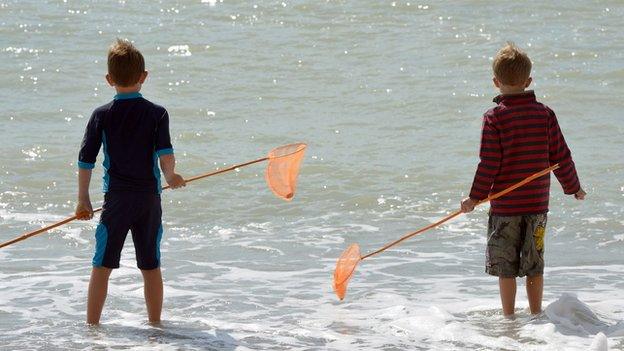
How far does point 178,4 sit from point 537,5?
18.0 ft

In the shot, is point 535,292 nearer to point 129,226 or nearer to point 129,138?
point 129,226

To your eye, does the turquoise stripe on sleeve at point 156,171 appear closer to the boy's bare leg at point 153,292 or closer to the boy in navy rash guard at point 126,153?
the boy in navy rash guard at point 126,153

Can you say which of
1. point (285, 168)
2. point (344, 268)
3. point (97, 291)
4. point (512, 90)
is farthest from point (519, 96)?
point (97, 291)

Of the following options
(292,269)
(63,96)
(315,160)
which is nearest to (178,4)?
(63,96)

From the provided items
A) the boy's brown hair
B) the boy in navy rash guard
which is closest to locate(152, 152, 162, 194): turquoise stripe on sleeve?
the boy in navy rash guard

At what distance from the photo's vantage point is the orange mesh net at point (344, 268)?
6070 millimetres

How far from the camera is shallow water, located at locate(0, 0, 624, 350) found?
225 inches

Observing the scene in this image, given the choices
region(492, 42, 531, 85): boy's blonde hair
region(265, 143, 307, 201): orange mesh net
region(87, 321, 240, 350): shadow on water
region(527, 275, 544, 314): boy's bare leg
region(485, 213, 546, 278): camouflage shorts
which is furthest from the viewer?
region(265, 143, 307, 201): orange mesh net

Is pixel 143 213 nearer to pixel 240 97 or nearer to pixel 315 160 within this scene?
pixel 315 160

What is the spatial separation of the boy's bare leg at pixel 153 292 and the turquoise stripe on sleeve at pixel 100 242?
0.70 feet

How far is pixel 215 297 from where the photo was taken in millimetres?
6363

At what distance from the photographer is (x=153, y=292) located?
5.43 m

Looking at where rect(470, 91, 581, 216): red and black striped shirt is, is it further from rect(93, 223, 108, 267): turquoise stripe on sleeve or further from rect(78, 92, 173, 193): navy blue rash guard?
rect(93, 223, 108, 267): turquoise stripe on sleeve

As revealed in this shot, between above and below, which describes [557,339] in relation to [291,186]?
below
